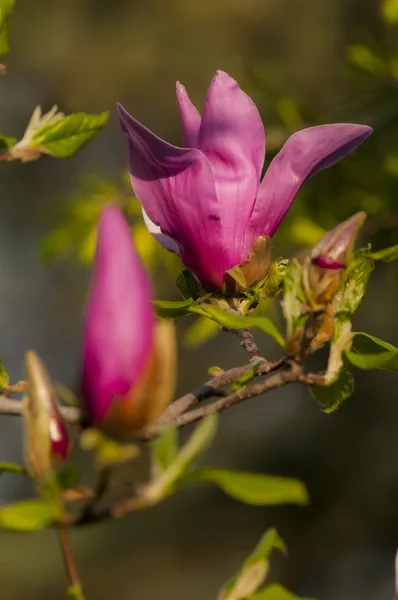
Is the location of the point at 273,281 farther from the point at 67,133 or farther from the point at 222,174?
the point at 67,133

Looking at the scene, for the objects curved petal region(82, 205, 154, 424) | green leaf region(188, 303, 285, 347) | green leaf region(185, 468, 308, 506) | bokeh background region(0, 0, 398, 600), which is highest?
curved petal region(82, 205, 154, 424)

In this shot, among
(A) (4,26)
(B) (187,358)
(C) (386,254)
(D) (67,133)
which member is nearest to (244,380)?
(C) (386,254)

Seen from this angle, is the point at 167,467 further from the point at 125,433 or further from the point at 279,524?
the point at 279,524

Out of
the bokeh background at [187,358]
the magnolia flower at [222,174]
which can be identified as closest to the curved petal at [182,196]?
the magnolia flower at [222,174]

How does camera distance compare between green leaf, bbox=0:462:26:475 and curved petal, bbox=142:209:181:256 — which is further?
curved petal, bbox=142:209:181:256

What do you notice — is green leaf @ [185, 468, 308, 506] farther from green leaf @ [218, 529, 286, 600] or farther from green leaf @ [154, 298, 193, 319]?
green leaf @ [154, 298, 193, 319]

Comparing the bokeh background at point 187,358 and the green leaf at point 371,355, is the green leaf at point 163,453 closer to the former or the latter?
the green leaf at point 371,355

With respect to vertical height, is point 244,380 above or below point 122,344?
below

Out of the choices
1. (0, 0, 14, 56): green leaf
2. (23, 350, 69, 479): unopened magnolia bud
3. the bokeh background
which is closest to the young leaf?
(23, 350, 69, 479): unopened magnolia bud
